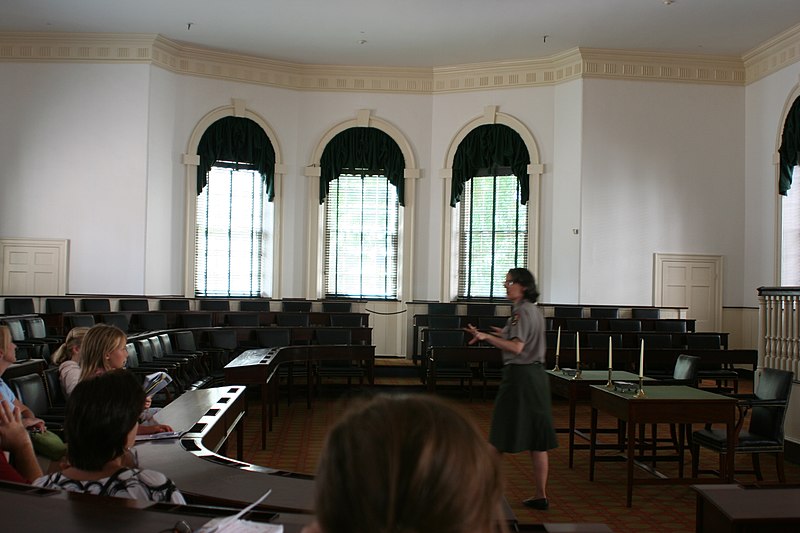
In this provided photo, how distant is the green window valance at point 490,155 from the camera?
14242 millimetres

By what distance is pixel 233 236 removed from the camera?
47.2ft

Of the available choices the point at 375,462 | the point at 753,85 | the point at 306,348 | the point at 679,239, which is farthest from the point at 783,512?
the point at 753,85

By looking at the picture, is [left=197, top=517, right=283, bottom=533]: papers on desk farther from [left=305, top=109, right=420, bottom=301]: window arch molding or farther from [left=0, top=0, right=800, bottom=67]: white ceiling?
[left=305, top=109, right=420, bottom=301]: window arch molding

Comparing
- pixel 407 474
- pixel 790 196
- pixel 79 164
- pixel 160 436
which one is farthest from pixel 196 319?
pixel 407 474

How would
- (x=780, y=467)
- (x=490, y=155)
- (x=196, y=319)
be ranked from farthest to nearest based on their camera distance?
(x=490, y=155)
(x=196, y=319)
(x=780, y=467)

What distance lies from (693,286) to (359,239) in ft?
20.2

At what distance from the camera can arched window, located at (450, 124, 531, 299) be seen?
1439 centimetres

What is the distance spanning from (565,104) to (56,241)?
9.07 meters

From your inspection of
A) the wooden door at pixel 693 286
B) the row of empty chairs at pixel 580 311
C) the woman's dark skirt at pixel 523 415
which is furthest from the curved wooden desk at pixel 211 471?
the wooden door at pixel 693 286

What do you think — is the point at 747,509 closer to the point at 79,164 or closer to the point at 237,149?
the point at 79,164

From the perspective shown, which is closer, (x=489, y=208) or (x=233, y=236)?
(x=233, y=236)

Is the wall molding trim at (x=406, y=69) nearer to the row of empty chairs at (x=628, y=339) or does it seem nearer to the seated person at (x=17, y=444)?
the row of empty chairs at (x=628, y=339)

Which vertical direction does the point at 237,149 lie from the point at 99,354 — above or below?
above

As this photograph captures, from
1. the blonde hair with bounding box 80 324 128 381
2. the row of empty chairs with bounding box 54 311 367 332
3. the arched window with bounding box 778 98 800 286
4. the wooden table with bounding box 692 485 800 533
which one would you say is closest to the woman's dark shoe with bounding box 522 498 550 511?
the wooden table with bounding box 692 485 800 533
